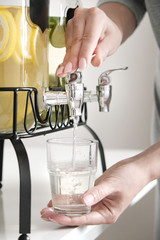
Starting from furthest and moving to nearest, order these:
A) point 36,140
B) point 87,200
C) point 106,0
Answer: point 36,140, point 106,0, point 87,200

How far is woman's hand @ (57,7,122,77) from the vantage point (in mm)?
594

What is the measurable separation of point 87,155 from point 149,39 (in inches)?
40.5

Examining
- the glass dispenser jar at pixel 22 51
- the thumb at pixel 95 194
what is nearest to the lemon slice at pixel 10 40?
the glass dispenser jar at pixel 22 51

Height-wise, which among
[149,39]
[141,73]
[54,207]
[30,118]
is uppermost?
[149,39]

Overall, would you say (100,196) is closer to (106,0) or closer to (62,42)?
(62,42)

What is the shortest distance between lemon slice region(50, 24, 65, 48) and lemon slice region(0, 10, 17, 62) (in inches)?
7.0

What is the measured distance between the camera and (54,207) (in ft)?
1.97

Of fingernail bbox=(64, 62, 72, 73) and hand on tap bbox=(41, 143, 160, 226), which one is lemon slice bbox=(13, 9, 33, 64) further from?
hand on tap bbox=(41, 143, 160, 226)

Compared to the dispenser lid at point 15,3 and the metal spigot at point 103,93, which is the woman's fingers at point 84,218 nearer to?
the metal spigot at point 103,93

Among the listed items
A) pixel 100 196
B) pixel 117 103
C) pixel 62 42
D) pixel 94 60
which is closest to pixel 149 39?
pixel 117 103

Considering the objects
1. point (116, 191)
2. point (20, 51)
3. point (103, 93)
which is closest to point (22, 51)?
point (20, 51)

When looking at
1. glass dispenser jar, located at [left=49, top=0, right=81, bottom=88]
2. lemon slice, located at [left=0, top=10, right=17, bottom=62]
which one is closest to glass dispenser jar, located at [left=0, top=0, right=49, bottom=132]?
lemon slice, located at [left=0, top=10, right=17, bottom=62]

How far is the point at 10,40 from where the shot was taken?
0.59 m

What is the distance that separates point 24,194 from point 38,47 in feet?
0.74
